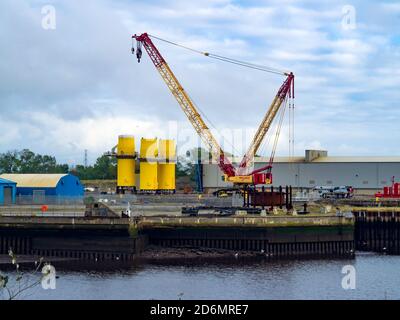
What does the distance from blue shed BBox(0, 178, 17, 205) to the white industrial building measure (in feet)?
196

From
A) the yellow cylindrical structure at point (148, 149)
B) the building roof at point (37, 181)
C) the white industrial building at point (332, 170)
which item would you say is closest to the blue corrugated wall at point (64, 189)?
the building roof at point (37, 181)

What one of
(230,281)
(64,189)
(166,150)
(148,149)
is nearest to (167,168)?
(166,150)

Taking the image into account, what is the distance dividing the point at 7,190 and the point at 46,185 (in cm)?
621

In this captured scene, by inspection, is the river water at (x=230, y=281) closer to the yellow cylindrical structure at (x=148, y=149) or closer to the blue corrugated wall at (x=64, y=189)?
the blue corrugated wall at (x=64, y=189)

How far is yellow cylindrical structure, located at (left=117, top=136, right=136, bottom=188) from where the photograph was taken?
5719 inches

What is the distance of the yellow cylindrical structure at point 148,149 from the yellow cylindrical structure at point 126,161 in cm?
205

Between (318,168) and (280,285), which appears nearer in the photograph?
(280,285)

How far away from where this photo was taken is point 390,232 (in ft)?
322

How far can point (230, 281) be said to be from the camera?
63.8 meters

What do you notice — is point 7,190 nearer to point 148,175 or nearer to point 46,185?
point 46,185

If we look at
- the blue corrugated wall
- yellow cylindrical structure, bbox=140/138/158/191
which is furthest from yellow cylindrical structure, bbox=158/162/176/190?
the blue corrugated wall
